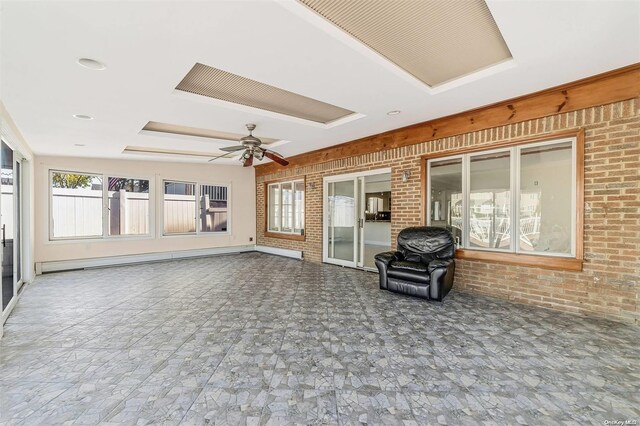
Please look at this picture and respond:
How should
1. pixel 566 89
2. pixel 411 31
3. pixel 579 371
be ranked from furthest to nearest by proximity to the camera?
1. pixel 566 89
2. pixel 411 31
3. pixel 579 371

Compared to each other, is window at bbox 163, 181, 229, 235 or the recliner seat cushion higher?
Answer: window at bbox 163, 181, 229, 235

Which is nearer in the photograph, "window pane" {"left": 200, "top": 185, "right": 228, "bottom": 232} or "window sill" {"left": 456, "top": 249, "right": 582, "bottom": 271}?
"window sill" {"left": 456, "top": 249, "right": 582, "bottom": 271}

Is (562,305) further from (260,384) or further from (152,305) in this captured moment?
(152,305)

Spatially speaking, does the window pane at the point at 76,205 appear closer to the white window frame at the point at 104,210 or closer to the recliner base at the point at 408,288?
the white window frame at the point at 104,210

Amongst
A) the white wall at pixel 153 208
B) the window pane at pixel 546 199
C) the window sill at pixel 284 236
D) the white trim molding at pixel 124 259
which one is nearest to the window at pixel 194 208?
the white wall at pixel 153 208

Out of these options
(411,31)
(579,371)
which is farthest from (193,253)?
(579,371)

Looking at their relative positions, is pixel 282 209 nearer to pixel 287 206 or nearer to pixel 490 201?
pixel 287 206

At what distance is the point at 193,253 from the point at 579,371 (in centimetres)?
783

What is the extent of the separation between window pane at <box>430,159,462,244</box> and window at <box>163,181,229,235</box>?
6.04 meters

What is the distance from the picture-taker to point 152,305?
3900mm

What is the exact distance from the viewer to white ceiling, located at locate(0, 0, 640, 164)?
2.00 m

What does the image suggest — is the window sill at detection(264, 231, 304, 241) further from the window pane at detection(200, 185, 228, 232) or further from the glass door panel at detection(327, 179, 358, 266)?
the window pane at detection(200, 185, 228, 232)

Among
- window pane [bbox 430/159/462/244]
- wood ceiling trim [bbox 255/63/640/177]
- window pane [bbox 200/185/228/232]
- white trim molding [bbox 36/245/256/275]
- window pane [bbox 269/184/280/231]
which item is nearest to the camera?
wood ceiling trim [bbox 255/63/640/177]

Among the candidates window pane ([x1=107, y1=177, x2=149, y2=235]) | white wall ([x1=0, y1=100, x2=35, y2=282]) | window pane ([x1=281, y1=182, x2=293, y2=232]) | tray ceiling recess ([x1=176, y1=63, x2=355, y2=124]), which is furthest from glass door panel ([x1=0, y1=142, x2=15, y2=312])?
window pane ([x1=281, y1=182, x2=293, y2=232])
